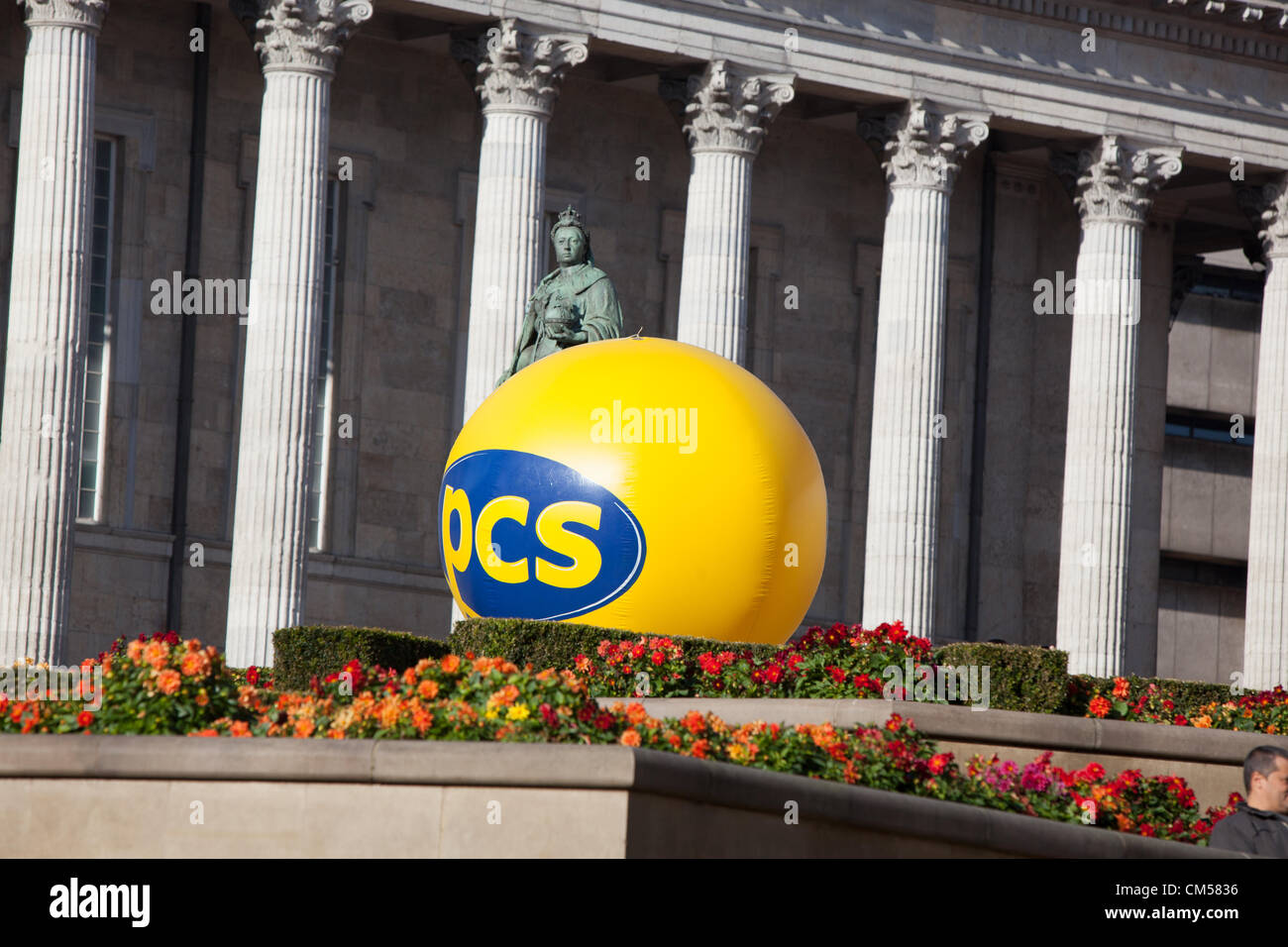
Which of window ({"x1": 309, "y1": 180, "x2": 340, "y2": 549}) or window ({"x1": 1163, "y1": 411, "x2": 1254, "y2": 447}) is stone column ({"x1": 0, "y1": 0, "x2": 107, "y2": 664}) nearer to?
window ({"x1": 309, "y1": 180, "x2": 340, "y2": 549})

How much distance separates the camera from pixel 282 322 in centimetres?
3844

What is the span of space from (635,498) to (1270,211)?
2857 cm

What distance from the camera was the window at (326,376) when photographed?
144ft

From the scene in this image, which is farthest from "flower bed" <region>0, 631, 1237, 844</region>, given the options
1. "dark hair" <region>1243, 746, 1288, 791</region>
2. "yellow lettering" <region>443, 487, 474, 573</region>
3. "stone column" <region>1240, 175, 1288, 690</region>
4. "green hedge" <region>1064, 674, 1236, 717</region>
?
"stone column" <region>1240, 175, 1288, 690</region>

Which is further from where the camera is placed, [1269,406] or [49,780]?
[1269,406]

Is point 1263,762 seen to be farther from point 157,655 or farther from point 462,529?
point 462,529

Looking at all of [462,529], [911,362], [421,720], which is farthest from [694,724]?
[911,362]

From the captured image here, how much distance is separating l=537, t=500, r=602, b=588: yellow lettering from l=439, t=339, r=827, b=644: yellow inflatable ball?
0.01 metres

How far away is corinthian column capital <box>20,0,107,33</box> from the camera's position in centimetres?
3744
